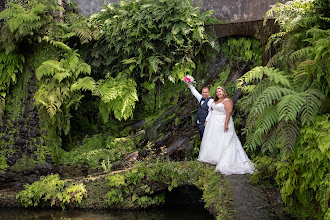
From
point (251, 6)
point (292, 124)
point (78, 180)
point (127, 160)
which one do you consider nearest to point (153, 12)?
point (251, 6)

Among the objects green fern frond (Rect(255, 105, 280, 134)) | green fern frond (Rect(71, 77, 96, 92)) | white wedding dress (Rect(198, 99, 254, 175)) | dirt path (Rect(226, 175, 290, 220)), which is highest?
green fern frond (Rect(71, 77, 96, 92))

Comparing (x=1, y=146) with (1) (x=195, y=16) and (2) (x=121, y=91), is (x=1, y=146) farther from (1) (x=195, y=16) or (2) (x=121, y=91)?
(1) (x=195, y=16)

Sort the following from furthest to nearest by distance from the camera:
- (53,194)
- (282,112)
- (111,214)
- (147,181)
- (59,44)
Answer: (59,44), (53,194), (147,181), (111,214), (282,112)

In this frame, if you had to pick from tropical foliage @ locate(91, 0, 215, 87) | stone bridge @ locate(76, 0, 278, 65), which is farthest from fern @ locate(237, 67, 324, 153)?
stone bridge @ locate(76, 0, 278, 65)

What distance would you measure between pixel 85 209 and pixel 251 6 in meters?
8.30

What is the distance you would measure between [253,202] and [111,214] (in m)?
3.55

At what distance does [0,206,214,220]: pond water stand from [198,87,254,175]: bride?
1211 millimetres

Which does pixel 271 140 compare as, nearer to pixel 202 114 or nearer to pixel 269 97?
pixel 269 97

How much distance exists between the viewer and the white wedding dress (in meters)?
7.11

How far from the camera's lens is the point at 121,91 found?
10.0 metres

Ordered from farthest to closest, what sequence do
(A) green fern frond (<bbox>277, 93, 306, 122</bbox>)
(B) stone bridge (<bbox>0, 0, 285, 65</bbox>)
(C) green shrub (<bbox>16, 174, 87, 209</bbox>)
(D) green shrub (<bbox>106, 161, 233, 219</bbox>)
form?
(B) stone bridge (<bbox>0, 0, 285, 65</bbox>), (C) green shrub (<bbox>16, 174, 87, 209</bbox>), (D) green shrub (<bbox>106, 161, 233, 219</bbox>), (A) green fern frond (<bbox>277, 93, 306, 122</bbox>)

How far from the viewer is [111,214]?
7.78 m

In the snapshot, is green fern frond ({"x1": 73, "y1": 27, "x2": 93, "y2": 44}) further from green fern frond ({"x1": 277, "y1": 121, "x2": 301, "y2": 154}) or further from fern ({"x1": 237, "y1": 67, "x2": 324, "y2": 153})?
green fern frond ({"x1": 277, "y1": 121, "x2": 301, "y2": 154})

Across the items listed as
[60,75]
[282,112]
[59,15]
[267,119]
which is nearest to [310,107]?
[282,112]
